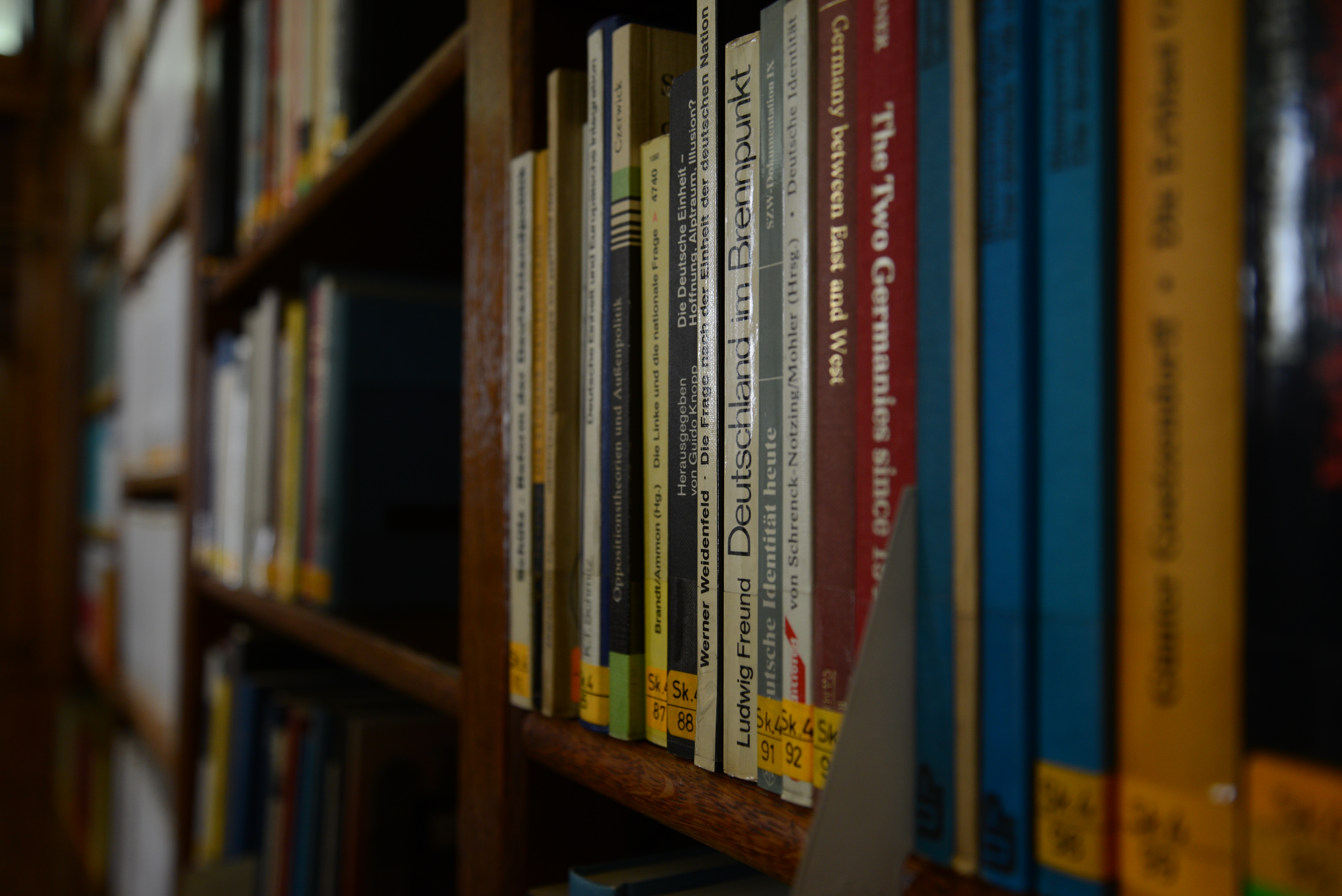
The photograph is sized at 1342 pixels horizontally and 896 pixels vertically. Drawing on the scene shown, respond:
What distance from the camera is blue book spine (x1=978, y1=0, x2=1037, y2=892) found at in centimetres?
29

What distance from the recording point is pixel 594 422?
0.50 m

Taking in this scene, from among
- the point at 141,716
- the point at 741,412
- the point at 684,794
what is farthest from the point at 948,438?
the point at 141,716

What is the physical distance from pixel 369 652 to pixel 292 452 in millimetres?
347

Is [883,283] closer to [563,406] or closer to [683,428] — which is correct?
[683,428]

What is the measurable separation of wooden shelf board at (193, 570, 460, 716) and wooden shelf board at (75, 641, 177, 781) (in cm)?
59

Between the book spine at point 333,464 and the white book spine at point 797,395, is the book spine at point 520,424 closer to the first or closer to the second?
the white book spine at point 797,395

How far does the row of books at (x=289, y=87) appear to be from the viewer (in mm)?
858

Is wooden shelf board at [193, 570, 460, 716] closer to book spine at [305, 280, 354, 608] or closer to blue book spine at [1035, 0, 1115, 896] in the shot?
book spine at [305, 280, 354, 608]

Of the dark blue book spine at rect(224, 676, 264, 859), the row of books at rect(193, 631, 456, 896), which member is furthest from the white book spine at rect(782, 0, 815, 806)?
the dark blue book spine at rect(224, 676, 264, 859)

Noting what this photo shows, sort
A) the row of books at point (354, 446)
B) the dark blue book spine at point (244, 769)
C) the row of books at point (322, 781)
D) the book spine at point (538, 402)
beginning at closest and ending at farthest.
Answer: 1. the book spine at point (538, 402)
2. the row of books at point (322, 781)
3. the row of books at point (354, 446)
4. the dark blue book spine at point (244, 769)

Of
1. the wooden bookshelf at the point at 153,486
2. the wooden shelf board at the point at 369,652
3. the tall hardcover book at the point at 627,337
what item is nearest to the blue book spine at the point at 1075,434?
the tall hardcover book at the point at 627,337

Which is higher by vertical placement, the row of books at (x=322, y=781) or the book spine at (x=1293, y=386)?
the book spine at (x=1293, y=386)

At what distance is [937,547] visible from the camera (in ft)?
1.04

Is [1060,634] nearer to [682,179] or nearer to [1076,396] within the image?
[1076,396]
